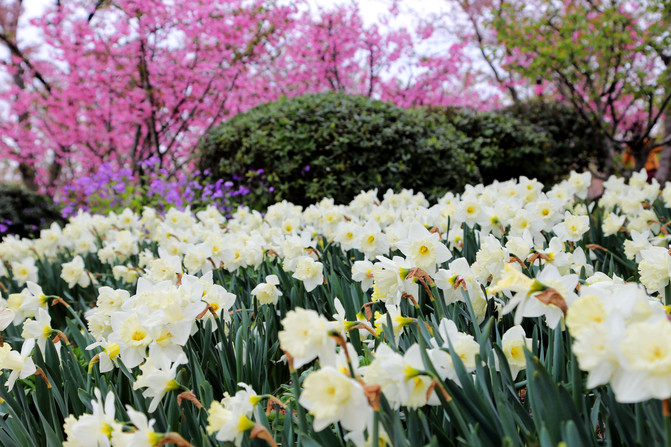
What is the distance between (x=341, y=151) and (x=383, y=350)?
14.3 feet

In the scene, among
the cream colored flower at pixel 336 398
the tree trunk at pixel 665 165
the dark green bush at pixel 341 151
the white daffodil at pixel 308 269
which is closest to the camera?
the cream colored flower at pixel 336 398

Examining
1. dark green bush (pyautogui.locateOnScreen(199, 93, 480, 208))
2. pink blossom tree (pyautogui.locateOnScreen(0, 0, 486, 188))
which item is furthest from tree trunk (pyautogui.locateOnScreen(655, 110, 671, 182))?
pink blossom tree (pyautogui.locateOnScreen(0, 0, 486, 188))

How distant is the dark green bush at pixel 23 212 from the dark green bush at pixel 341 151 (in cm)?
450

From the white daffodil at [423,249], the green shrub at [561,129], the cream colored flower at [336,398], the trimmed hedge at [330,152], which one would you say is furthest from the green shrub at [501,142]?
the cream colored flower at [336,398]

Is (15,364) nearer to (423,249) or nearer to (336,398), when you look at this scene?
(336,398)

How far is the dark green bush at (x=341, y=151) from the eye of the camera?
525 centimetres

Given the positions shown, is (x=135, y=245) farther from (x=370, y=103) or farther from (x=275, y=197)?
(x=370, y=103)

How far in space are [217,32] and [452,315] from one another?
26.9 feet

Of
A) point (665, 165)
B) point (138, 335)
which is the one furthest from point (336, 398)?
point (665, 165)

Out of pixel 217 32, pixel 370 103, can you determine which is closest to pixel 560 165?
pixel 370 103

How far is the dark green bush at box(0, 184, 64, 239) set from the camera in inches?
309

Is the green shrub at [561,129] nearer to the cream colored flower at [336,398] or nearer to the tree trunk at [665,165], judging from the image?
the tree trunk at [665,165]

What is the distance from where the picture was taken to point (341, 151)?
5219 millimetres

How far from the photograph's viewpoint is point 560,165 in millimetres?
8914
